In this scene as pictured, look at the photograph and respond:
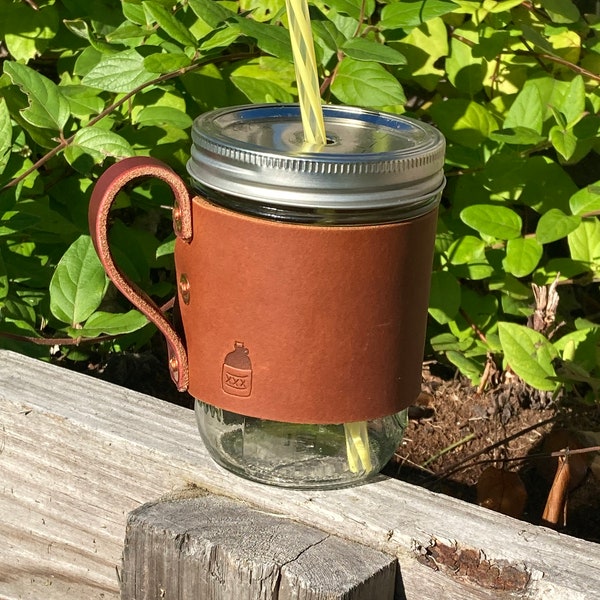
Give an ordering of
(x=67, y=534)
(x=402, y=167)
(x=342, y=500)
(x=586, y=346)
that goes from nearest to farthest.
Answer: (x=402, y=167) < (x=342, y=500) < (x=67, y=534) < (x=586, y=346)

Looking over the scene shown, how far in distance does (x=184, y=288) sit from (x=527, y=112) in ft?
2.38

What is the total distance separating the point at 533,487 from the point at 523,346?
228 mm

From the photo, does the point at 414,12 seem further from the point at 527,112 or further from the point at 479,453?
the point at 479,453

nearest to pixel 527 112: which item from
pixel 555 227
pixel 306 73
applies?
pixel 555 227

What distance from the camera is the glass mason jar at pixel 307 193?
102 centimetres

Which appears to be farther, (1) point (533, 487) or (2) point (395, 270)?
(1) point (533, 487)

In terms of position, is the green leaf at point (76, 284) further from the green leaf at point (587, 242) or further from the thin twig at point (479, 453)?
the green leaf at point (587, 242)

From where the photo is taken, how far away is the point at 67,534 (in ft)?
4.64

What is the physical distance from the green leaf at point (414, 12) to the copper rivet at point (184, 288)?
527 mm

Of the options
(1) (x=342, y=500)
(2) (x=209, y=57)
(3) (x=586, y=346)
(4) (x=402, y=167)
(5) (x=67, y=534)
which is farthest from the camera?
(3) (x=586, y=346)

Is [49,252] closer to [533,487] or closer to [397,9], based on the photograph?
[397,9]

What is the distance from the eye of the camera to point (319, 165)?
101 cm

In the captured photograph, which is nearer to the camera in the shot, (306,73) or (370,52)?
(306,73)

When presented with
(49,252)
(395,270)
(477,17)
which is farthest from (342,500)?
(477,17)
